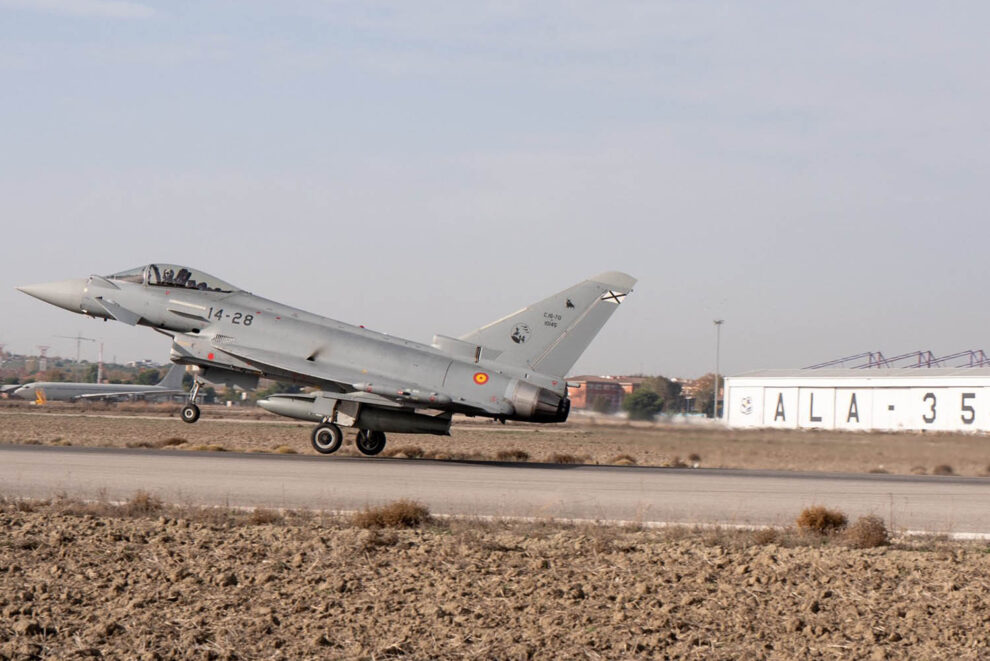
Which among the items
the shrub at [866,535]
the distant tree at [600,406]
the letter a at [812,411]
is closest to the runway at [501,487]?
the shrub at [866,535]

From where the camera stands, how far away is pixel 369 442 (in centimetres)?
2780

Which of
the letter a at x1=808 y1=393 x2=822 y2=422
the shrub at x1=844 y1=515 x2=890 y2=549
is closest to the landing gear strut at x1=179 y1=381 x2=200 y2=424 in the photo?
the shrub at x1=844 y1=515 x2=890 y2=549

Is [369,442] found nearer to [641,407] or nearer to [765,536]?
[641,407]

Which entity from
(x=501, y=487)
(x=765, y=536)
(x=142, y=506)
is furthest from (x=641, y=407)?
(x=142, y=506)

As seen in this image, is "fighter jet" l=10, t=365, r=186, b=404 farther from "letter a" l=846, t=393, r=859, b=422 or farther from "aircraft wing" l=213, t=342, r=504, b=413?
"aircraft wing" l=213, t=342, r=504, b=413

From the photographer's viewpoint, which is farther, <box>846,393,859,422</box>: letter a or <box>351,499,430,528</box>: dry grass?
<box>846,393,859,422</box>: letter a

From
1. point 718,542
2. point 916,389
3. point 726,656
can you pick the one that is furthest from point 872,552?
point 916,389

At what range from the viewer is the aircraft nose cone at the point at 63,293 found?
28.4m

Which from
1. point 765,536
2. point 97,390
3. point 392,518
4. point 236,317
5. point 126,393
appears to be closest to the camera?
point 765,536

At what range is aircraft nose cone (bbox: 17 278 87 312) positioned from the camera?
28.4m

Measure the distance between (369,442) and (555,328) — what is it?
252 inches

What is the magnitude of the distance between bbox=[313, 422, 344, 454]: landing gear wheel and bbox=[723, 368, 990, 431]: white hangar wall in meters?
38.7

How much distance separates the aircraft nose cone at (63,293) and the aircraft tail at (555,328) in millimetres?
11504

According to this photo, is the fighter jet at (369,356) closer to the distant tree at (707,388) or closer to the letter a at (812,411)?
the letter a at (812,411)
